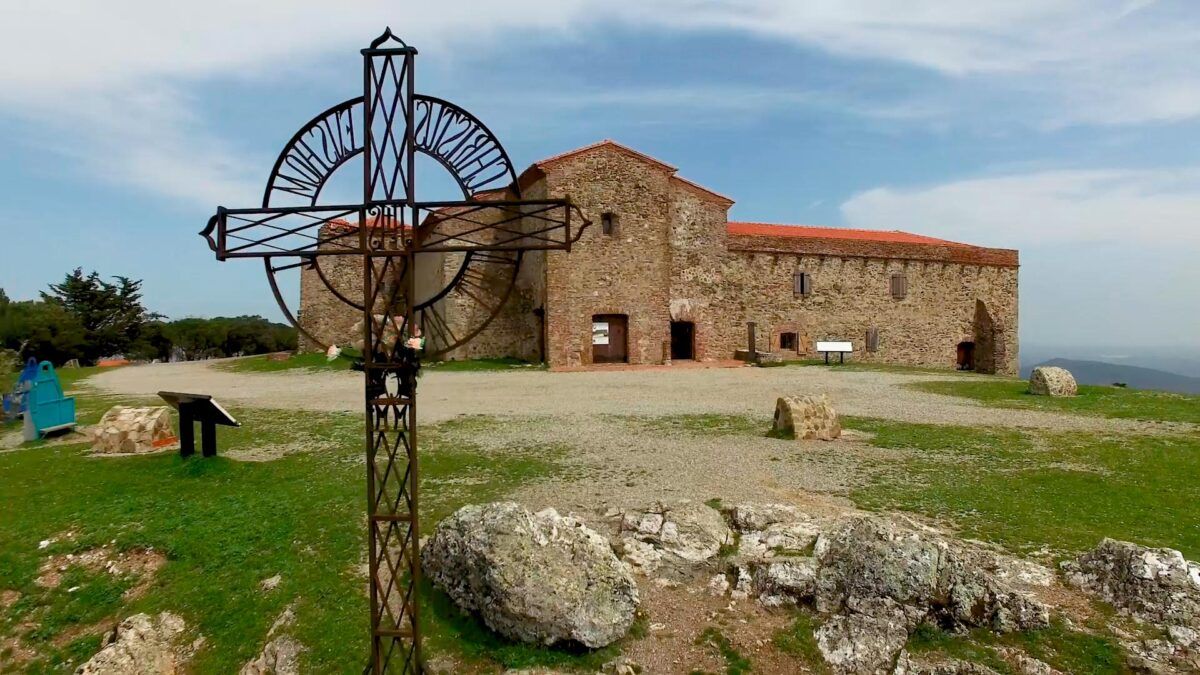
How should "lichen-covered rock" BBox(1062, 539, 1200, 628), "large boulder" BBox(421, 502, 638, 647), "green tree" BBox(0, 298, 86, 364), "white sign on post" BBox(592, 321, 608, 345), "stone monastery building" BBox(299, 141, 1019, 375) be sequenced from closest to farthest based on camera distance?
"lichen-covered rock" BBox(1062, 539, 1200, 628) → "large boulder" BBox(421, 502, 638, 647) → "stone monastery building" BBox(299, 141, 1019, 375) → "white sign on post" BBox(592, 321, 608, 345) → "green tree" BBox(0, 298, 86, 364)

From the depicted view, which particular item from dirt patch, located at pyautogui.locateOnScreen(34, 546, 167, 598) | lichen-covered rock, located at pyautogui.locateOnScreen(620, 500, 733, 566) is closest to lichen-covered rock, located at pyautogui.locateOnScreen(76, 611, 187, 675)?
dirt patch, located at pyautogui.locateOnScreen(34, 546, 167, 598)

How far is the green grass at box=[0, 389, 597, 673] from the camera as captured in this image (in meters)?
5.41

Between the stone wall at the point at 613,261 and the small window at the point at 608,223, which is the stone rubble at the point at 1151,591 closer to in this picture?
the stone wall at the point at 613,261

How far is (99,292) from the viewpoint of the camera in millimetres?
39688

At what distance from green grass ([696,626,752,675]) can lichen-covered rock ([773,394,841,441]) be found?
20.0 ft

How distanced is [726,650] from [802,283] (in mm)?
25038

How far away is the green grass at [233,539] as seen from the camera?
5414 mm

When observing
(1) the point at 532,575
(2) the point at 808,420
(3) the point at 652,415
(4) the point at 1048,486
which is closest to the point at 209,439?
(1) the point at 532,575

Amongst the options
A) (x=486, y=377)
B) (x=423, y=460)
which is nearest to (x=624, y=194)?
(x=486, y=377)

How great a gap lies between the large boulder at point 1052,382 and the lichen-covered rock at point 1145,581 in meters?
12.0

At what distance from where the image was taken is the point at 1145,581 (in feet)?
16.6

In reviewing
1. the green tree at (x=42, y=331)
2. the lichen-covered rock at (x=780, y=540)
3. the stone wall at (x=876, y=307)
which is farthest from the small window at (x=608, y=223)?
the green tree at (x=42, y=331)

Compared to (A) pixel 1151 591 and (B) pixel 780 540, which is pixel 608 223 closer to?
(B) pixel 780 540

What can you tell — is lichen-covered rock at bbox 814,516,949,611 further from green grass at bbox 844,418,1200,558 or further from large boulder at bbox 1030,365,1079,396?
large boulder at bbox 1030,365,1079,396
